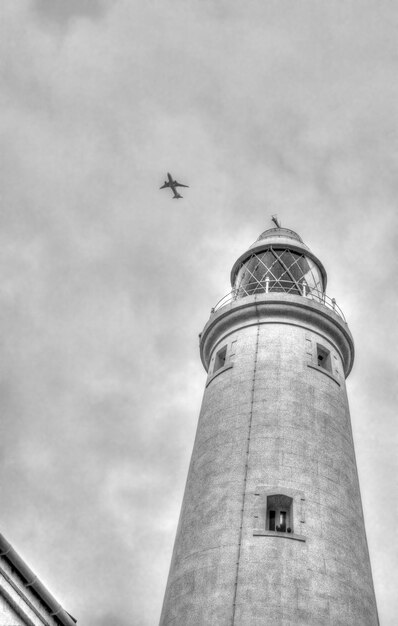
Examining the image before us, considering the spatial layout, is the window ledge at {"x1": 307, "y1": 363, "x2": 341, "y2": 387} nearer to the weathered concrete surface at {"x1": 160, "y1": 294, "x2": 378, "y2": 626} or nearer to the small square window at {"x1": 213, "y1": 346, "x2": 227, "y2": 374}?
the weathered concrete surface at {"x1": 160, "y1": 294, "x2": 378, "y2": 626}

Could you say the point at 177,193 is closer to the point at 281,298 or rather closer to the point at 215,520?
the point at 281,298

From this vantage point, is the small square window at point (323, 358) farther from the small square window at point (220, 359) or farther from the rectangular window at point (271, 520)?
the rectangular window at point (271, 520)

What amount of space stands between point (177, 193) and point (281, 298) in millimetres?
17279

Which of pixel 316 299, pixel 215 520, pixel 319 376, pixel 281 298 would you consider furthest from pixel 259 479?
pixel 316 299

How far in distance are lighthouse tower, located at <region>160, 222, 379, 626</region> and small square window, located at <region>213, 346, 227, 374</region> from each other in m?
0.06

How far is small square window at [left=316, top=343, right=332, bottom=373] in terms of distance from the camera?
2350cm

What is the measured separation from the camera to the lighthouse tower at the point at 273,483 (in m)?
16.5

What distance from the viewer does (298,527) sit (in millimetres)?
17641

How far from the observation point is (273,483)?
18.5 metres

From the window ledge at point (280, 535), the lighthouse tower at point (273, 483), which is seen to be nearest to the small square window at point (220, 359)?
the lighthouse tower at point (273, 483)

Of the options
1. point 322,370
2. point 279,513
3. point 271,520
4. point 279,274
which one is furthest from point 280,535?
point 279,274

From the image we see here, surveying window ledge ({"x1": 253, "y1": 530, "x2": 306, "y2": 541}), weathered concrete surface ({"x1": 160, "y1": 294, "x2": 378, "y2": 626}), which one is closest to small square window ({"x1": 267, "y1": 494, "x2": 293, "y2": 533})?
weathered concrete surface ({"x1": 160, "y1": 294, "x2": 378, "y2": 626})

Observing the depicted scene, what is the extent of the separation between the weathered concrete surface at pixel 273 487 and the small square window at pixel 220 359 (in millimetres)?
365

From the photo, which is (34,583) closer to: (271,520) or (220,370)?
(271,520)
